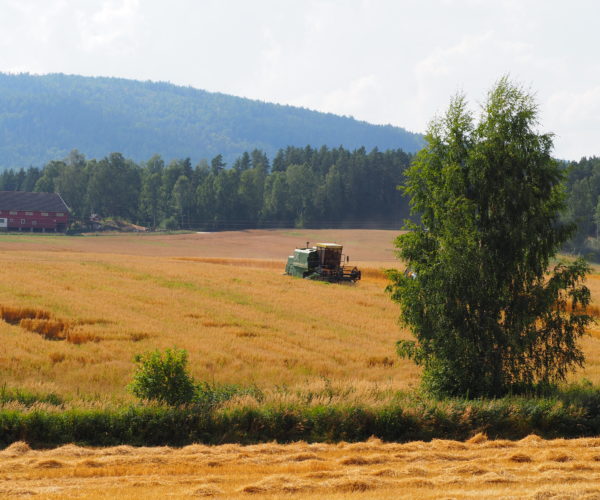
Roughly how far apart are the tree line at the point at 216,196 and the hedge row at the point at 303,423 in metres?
134

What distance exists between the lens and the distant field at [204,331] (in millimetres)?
22281

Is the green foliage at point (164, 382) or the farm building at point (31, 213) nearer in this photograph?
the green foliage at point (164, 382)

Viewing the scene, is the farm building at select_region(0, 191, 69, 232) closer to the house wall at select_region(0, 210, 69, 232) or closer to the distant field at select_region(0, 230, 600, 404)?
the house wall at select_region(0, 210, 69, 232)

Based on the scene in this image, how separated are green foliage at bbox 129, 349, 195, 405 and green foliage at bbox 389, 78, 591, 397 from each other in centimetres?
752

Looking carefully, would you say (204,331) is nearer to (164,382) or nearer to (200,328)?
(200,328)

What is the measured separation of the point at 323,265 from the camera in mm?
56719

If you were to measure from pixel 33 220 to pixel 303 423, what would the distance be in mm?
127575

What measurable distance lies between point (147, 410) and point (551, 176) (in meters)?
14.5

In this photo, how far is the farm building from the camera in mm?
132875

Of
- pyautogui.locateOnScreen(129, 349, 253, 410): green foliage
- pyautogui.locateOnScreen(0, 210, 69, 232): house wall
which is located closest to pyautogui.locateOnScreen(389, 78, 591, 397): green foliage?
→ pyautogui.locateOnScreen(129, 349, 253, 410): green foliage

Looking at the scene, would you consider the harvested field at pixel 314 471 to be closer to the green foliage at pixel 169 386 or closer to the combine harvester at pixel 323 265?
the green foliage at pixel 169 386

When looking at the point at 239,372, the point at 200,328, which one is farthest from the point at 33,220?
the point at 239,372

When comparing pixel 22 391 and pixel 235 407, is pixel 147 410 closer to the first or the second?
pixel 235 407

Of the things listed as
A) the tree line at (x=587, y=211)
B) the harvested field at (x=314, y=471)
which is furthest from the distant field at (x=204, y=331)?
the tree line at (x=587, y=211)
